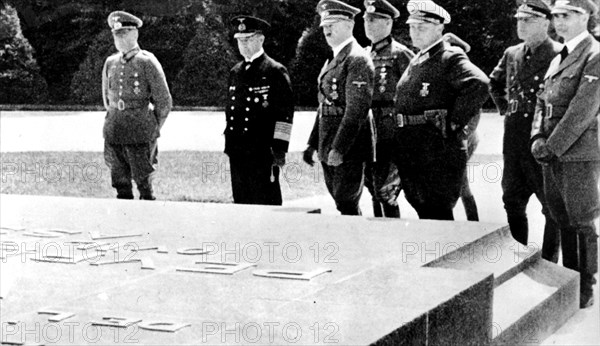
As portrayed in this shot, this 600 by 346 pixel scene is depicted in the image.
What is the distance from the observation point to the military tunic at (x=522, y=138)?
634cm

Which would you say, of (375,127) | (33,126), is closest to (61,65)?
(33,126)

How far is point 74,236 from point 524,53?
114 inches

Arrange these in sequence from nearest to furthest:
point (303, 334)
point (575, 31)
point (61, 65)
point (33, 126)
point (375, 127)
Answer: point (303, 334) → point (575, 31) → point (375, 127) → point (61, 65) → point (33, 126)

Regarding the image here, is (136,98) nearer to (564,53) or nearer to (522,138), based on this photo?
(522,138)

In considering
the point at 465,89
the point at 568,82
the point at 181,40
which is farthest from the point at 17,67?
the point at 568,82

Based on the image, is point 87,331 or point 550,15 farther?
point 550,15

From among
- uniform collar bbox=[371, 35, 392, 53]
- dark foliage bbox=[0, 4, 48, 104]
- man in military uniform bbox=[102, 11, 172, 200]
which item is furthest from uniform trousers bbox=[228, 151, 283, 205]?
dark foliage bbox=[0, 4, 48, 104]

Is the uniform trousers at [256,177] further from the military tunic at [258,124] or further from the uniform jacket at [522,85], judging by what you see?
the uniform jacket at [522,85]

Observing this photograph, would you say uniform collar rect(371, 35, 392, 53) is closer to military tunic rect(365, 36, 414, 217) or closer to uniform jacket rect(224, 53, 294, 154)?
military tunic rect(365, 36, 414, 217)

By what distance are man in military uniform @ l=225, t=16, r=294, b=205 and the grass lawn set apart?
1.99 meters

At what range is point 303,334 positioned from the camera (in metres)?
3.47

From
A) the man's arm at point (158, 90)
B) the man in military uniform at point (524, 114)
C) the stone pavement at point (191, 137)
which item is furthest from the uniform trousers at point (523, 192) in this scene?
the man's arm at point (158, 90)

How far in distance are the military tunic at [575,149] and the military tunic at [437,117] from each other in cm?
51

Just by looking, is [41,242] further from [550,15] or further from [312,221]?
[550,15]
